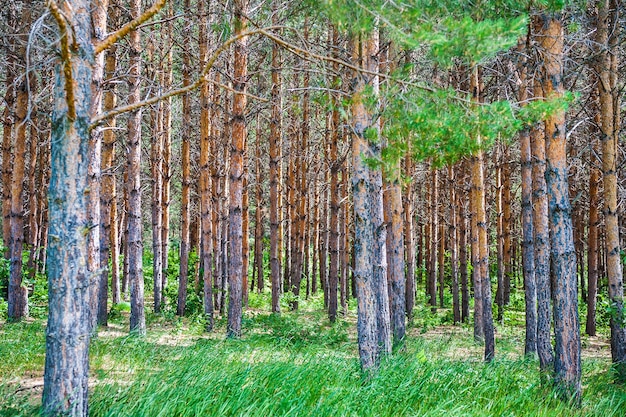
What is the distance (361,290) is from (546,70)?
4.21 m

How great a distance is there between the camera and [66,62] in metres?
4.13

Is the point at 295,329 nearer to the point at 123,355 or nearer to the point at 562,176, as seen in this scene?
the point at 123,355

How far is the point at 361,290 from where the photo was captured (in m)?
7.31

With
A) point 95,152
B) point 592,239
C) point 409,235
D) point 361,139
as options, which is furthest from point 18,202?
point 592,239

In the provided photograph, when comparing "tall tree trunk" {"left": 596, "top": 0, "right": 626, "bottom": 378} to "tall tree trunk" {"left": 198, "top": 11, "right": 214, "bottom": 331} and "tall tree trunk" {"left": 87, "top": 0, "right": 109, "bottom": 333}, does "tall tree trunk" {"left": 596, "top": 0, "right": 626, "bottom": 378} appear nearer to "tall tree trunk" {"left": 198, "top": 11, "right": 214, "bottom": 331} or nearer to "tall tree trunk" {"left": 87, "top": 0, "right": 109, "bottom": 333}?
"tall tree trunk" {"left": 87, "top": 0, "right": 109, "bottom": 333}

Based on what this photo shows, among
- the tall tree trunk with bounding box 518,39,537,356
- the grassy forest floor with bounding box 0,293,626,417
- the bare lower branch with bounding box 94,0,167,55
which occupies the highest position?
the bare lower branch with bounding box 94,0,167,55

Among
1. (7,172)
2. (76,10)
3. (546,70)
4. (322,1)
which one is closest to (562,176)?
(546,70)

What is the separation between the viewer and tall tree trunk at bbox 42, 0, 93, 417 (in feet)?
13.7

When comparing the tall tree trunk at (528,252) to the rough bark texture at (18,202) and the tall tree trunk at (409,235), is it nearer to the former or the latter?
the tall tree trunk at (409,235)

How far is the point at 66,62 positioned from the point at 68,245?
1432 millimetres

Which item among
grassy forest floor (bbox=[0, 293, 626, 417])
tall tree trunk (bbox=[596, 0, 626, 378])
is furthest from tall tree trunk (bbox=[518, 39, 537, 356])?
tall tree trunk (bbox=[596, 0, 626, 378])

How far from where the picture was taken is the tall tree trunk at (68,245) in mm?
4188

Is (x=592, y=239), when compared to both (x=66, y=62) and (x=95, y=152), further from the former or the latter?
(x=66, y=62)

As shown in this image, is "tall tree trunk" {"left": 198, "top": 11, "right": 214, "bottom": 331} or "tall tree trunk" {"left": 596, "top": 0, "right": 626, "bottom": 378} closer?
"tall tree trunk" {"left": 596, "top": 0, "right": 626, "bottom": 378}
